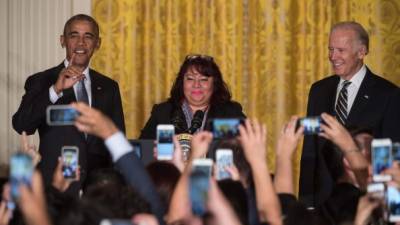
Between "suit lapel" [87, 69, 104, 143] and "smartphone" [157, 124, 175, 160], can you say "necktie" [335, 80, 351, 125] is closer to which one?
"suit lapel" [87, 69, 104, 143]

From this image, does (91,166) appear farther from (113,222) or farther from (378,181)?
(113,222)

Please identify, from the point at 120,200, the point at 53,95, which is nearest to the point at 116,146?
the point at 120,200

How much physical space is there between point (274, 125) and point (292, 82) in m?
0.34

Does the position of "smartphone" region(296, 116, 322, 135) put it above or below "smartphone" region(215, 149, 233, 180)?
above

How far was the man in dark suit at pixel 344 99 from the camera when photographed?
5.15 m

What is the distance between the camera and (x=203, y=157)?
174 inches

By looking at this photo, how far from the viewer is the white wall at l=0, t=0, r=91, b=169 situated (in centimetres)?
675

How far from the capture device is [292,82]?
6.93 metres

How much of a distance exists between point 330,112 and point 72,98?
146 centimetres

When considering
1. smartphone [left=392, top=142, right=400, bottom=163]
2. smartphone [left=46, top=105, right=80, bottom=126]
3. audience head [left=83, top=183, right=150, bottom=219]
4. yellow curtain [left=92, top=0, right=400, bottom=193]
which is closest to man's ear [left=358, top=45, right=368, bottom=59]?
yellow curtain [left=92, top=0, right=400, bottom=193]

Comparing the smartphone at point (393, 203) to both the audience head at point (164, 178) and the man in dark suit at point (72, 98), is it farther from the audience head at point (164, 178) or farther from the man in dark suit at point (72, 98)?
the man in dark suit at point (72, 98)

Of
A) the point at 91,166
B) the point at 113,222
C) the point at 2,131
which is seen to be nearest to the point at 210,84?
the point at 91,166

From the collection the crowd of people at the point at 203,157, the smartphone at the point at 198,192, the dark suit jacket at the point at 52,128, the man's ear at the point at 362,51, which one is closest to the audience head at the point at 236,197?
the crowd of people at the point at 203,157

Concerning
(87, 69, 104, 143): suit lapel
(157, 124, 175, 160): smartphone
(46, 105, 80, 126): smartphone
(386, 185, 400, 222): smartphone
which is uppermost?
(46, 105, 80, 126): smartphone
